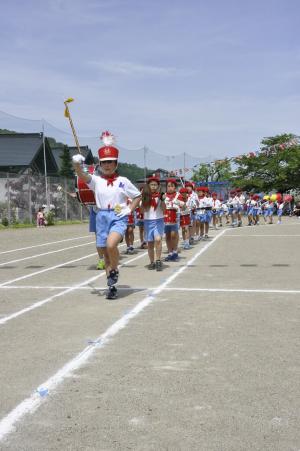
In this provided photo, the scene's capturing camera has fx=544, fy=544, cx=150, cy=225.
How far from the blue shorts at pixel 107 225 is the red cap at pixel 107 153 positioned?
2.49ft

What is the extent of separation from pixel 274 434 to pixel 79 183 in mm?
7334

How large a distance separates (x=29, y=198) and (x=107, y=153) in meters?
25.1

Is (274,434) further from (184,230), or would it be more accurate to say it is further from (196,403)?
(184,230)

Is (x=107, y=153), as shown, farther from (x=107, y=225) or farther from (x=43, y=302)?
(x=43, y=302)

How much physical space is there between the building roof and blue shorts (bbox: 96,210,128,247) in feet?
114

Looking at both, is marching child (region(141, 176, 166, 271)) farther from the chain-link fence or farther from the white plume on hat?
the chain-link fence

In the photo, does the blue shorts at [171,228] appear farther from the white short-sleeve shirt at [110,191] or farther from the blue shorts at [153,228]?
the white short-sleeve shirt at [110,191]

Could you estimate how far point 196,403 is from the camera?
11.5 feet

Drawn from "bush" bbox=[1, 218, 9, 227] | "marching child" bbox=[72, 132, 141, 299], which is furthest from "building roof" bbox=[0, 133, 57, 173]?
"marching child" bbox=[72, 132, 141, 299]

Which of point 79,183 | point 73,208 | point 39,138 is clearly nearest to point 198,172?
point 39,138

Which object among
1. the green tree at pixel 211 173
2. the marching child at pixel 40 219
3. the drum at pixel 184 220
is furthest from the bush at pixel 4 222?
the green tree at pixel 211 173

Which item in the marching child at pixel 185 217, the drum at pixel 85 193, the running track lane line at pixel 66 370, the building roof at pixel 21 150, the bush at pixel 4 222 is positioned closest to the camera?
the running track lane line at pixel 66 370

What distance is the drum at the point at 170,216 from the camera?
40.5 ft

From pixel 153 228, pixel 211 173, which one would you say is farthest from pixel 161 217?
pixel 211 173
